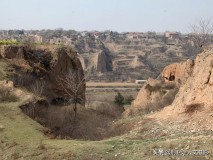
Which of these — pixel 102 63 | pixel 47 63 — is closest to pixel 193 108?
pixel 47 63

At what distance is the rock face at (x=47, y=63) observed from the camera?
28.4 metres

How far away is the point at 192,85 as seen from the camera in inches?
812

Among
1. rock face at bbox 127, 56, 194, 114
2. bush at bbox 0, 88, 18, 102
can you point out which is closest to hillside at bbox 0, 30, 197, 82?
rock face at bbox 127, 56, 194, 114

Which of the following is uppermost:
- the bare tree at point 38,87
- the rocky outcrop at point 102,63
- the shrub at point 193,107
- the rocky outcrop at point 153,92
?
the shrub at point 193,107

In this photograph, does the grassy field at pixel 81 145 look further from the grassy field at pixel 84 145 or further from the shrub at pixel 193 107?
the shrub at pixel 193 107

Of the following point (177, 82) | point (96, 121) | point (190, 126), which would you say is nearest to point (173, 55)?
point (177, 82)

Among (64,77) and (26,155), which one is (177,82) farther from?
(26,155)

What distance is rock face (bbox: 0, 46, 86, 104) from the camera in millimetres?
28438

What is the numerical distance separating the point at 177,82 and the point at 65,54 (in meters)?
8.46

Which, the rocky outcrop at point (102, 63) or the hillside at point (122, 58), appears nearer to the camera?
the hillside at point (122, 58)

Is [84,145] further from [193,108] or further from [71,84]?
[71,84]

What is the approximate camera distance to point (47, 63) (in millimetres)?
30094

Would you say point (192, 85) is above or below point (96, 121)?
above

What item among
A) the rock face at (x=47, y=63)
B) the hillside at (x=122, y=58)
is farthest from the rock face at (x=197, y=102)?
the hillside at (x=122, y=58)
